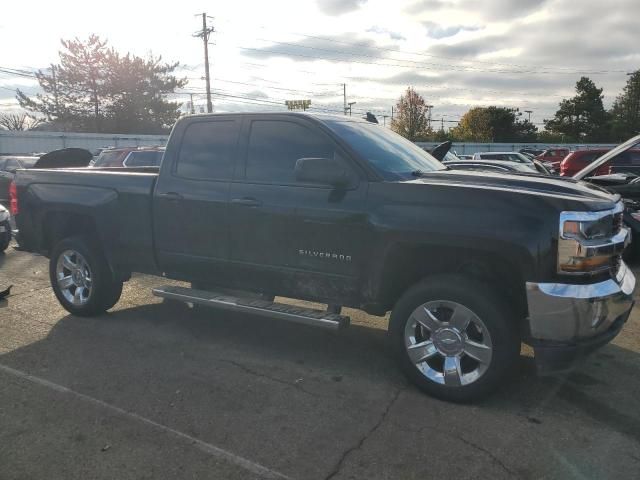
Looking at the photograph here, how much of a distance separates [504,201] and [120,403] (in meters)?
2.89

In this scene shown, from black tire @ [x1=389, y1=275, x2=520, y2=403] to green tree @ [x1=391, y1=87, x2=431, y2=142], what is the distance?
6703cm

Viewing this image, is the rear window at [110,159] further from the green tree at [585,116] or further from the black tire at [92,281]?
the green tree at [585,116]

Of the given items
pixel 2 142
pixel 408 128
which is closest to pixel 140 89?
pixel 2 142

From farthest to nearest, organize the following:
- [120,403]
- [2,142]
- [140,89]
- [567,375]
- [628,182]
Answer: [140,89] < [2,142] < [628,182] < [567,375] < [120,403]

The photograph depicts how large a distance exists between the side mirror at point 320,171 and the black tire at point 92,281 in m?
2.66

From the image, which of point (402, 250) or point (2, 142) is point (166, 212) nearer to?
point (402, 250)

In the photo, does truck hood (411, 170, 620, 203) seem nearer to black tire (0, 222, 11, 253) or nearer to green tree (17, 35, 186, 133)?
black tire (0, 222, 11, 253)

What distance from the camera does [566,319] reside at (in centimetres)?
341

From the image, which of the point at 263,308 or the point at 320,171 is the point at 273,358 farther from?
the point at 320,171

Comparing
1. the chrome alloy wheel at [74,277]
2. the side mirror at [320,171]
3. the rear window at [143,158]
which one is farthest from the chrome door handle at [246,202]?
the rear window at [143,158]

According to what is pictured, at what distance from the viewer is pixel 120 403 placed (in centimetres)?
383

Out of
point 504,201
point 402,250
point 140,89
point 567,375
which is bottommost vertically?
point 567,375

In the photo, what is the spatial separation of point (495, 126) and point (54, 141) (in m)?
53.7

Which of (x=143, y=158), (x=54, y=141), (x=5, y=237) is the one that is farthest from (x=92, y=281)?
(x=54, y=141)
